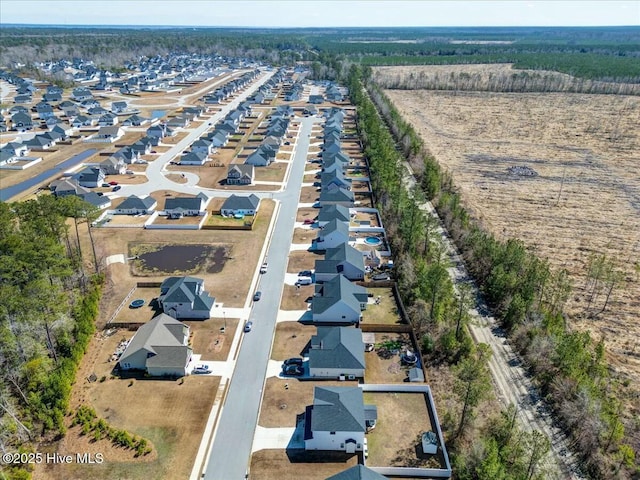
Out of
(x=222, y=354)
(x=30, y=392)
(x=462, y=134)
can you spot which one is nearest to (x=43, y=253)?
(x=30, y=392)

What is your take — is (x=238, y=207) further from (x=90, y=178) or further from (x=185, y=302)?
(x=90, y=178)

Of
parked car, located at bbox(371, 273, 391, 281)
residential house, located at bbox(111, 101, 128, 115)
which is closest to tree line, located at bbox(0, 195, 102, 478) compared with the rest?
parked car, located at bbox(371, 273, 391, 281)

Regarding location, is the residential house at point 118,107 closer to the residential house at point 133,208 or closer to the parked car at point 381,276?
the residential house at point 133,208

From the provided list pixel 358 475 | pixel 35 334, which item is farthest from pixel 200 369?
pixel 358 475

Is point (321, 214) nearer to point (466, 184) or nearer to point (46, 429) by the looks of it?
point (466, 184)

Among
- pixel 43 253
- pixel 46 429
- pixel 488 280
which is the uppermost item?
pixel 43 253

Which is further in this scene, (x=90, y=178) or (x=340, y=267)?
(x=90, y=178)
